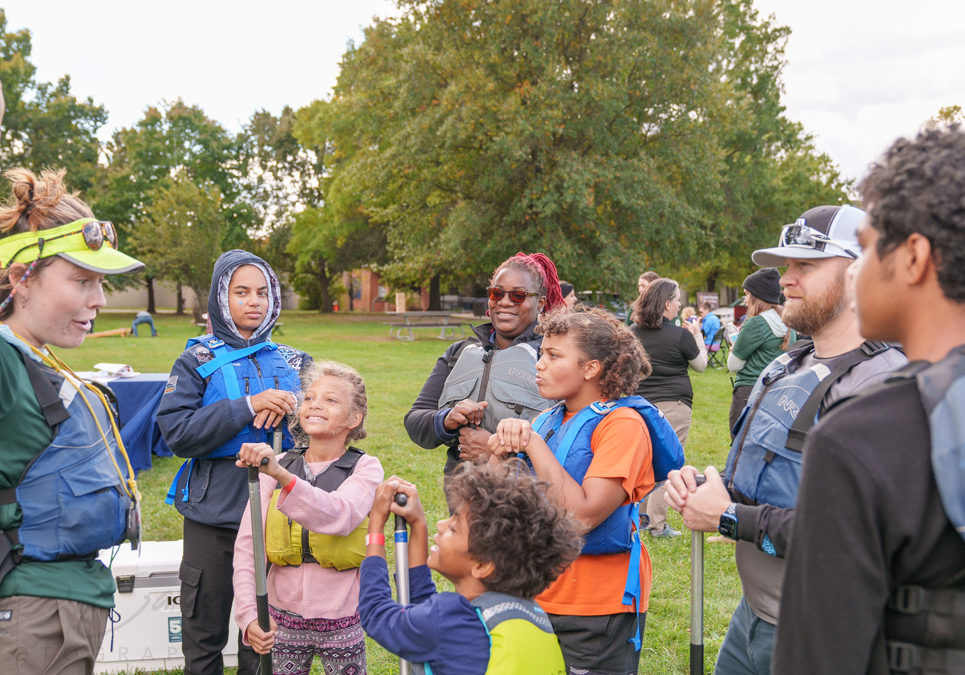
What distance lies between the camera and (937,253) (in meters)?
1.22

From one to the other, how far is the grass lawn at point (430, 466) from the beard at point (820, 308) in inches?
107

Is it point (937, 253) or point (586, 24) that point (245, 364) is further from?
point (586, 24)

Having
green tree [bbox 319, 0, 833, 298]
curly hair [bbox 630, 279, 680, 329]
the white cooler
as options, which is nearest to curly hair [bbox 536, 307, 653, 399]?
the white cooler

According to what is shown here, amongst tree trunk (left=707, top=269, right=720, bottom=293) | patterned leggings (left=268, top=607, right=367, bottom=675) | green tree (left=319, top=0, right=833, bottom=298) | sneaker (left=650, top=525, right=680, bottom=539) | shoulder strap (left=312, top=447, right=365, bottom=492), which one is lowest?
sneaker (left=650, top=525, right=680, bottom=539)

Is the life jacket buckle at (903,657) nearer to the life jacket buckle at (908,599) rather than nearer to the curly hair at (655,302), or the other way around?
the life jacket buckle at (908,599)

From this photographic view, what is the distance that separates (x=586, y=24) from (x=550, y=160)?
4721 millimetres

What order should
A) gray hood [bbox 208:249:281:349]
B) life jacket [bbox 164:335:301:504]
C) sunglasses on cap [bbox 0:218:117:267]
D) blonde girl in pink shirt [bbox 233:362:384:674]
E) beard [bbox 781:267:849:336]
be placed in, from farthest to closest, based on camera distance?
gray hood [bbox 208:249:281:349]
life jacket [bbox 164:335:301:504]
blonde girl in pink shirt [bbox 233:362:384:674]
beard [bbox 781:267:849:336]
sunglasses on cap [bbox 0:218:117:267]

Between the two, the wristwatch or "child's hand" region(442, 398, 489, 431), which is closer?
the wristwatch

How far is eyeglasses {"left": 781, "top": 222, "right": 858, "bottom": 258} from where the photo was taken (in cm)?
246

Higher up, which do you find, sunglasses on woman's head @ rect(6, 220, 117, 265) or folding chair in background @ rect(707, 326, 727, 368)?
sunglasses on woman's head @ rect(6, 220, 117, 265)

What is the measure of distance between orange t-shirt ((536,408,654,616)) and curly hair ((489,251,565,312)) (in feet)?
3.87

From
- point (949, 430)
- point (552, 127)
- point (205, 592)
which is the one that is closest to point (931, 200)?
point (949, 430)

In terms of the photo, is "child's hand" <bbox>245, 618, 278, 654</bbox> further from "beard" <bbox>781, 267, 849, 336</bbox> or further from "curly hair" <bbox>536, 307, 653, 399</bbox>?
"beard" <bbox>781, 267, 849, 336</bbox>

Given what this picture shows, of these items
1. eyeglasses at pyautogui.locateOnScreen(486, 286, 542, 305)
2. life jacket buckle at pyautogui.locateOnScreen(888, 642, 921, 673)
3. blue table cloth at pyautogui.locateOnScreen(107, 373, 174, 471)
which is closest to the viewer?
life jacket buckle at pyautogui.locateOnScreen(888, 642, 921, 673)
